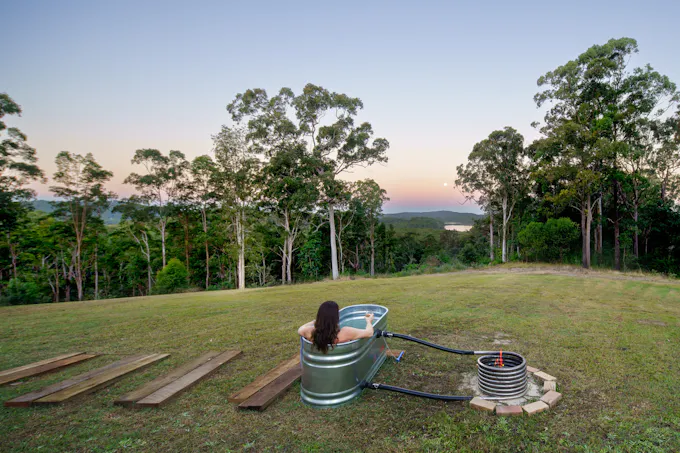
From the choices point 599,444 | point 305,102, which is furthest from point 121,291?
point 599,444

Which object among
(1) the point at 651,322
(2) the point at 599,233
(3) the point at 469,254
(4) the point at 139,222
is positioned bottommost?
(3) the point at 469,254

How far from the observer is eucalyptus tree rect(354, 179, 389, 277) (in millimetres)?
27422

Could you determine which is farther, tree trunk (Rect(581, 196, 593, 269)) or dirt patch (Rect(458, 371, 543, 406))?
tree trunk (Rect(581, 196, 593, 269))

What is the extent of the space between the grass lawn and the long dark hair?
0.66 metres

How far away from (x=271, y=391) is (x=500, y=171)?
29030 millimetres

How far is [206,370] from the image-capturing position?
4062 mm

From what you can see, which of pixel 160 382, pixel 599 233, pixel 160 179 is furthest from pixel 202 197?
pixel 599 233

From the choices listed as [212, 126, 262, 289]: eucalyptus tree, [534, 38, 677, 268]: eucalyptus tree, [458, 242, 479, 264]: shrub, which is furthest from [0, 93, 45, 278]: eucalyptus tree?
A: [458, 242, 479, 264]: shrub

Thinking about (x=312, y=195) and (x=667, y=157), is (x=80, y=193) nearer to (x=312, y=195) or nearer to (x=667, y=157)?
(x=312, y=195)

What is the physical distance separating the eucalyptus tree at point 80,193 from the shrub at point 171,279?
8367 mm

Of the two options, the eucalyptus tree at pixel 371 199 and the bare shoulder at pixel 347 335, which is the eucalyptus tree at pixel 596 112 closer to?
the eucalyptus tree at pixel 371 199

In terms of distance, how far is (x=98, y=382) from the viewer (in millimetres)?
3752

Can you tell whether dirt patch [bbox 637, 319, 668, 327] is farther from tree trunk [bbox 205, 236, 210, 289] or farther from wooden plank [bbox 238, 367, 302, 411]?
tree trunk [bbox 205, 236, 210, 289]

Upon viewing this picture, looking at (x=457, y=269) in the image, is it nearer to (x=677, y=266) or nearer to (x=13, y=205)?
(x=677, y=266)
